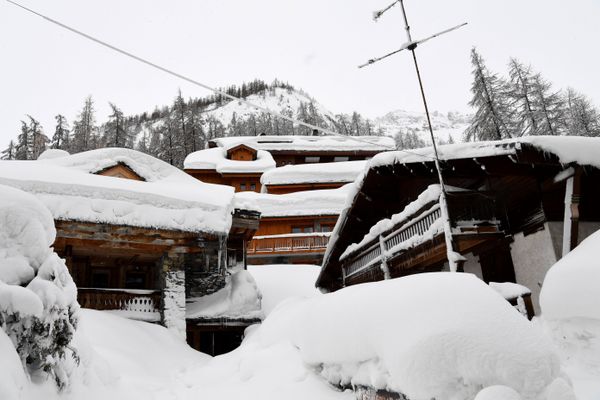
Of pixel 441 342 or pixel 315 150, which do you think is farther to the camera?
pixel 315 150

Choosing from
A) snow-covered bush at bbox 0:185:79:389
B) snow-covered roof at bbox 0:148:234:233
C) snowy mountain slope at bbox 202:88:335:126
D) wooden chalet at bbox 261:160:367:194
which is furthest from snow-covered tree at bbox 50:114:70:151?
snowy mountain slope at bbox 202:88:335:126

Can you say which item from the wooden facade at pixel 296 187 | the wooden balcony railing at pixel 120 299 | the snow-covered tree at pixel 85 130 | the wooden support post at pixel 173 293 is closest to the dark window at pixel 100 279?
the wooden balcony railing at pixel 120 299

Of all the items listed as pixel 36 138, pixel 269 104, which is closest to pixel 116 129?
pixel 36 138

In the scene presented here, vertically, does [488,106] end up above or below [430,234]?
above

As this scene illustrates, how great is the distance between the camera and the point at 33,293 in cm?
353

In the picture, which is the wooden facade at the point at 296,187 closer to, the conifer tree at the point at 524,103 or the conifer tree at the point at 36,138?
the conifer tree at the point at 524,103

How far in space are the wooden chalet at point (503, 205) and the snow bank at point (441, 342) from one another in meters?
5.81

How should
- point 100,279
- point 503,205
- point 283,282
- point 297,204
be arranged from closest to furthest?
1. point 503,205
2. point 100,279
3. point 283,282
4. point 297,204

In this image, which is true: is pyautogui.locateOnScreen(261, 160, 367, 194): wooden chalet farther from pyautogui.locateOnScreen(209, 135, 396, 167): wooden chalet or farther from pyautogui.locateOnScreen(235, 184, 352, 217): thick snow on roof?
pyautogui.locateOnScreen(209, 135, 396, 167): wooden chalet

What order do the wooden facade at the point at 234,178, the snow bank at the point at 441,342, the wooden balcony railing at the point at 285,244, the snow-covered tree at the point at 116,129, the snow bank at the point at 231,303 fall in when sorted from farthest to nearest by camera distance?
1. the snow-covered tree at the point at 116,129
2. the wooden facade at the point at 234,178
3. the wooden balcony railing at the point at 285,244
4. the snow bank at the point at 231,303
5. the snow bank at the point at 441,342

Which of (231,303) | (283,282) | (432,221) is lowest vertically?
(231,303)

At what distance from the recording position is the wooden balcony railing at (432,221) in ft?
32.7

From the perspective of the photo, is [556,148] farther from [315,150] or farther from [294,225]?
[315,150]

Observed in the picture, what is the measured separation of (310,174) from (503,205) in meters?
23.4
